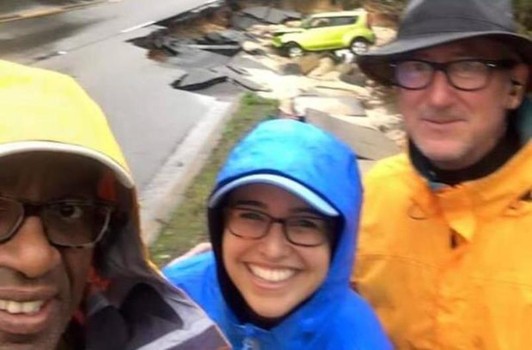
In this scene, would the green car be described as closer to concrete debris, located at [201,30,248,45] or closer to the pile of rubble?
the pile of rubble

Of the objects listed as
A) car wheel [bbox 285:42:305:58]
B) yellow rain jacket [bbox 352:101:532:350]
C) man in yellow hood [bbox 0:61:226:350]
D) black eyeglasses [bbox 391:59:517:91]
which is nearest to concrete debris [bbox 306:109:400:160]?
yellow rain jacket [bbox 352:101:532:350]

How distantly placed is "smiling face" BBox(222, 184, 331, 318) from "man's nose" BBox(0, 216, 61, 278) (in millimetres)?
856

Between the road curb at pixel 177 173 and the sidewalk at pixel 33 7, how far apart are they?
11341 mm

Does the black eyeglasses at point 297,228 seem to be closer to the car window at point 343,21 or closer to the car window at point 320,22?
the car window at point 343,21

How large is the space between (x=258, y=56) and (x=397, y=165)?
19.5m

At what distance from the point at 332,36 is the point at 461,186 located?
20237mm

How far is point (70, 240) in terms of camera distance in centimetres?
185

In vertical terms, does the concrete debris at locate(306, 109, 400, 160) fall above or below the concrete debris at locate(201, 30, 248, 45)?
above

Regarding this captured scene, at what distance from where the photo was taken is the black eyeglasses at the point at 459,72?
107 inches

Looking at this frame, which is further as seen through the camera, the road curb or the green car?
the green car

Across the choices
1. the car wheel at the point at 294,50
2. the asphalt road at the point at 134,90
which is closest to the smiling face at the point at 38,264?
the asphalt road at the point at 134,90

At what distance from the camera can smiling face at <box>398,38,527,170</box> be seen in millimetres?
2699

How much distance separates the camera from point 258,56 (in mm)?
22375

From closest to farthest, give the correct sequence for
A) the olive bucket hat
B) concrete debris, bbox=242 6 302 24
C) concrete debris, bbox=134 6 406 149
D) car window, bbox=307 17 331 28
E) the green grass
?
the olive bucket hat < the green grass < concrete debris, bbox=134 6 406 149 < car window, bbox=307 17 331 28 < concrete debris, bbox=242 6 302 24
